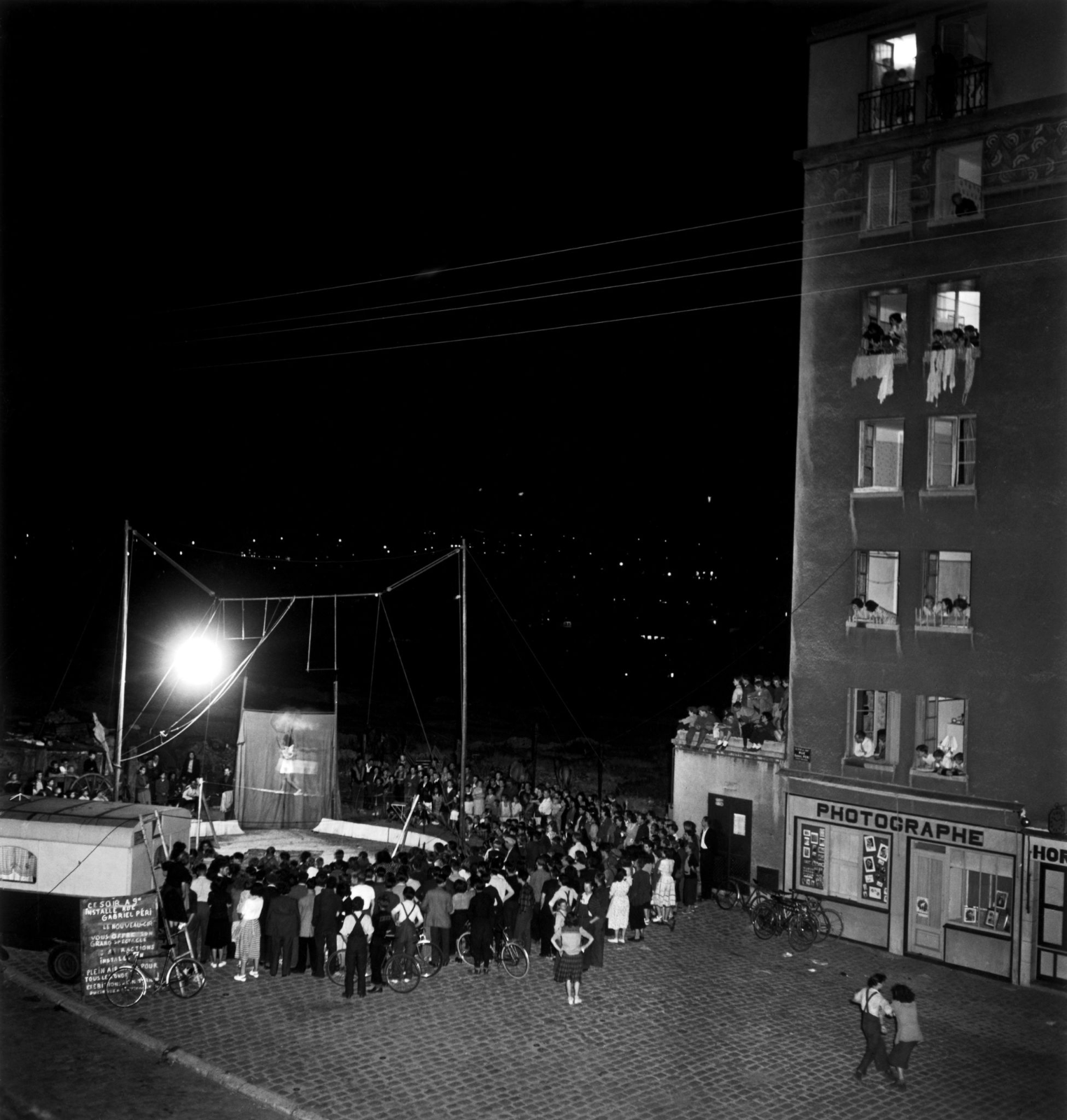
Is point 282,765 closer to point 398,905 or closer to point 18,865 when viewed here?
point 18,865

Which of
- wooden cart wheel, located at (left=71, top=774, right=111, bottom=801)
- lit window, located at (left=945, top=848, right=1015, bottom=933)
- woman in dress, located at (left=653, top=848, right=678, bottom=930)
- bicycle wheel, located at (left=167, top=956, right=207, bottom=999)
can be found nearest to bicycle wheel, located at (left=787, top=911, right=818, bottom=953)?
woman in dress, located at (left=653, top=848, right=678, bottom=930)

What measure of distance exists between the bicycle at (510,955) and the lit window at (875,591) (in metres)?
9.80

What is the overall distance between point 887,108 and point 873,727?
42.5 feet

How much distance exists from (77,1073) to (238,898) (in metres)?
4.85

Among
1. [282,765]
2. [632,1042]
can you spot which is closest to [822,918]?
[632,1042]

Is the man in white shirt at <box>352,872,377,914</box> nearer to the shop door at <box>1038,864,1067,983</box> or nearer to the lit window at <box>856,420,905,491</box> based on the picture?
the shop door at <box>1038,864,1067,983</box>

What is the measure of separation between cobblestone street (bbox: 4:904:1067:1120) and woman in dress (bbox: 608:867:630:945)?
27.1 inches

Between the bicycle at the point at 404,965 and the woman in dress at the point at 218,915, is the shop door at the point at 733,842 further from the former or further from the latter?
the woman in dress at the point at 218,915

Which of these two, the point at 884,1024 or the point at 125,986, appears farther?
the point at 125,986

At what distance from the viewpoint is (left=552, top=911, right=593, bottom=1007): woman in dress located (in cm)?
1820

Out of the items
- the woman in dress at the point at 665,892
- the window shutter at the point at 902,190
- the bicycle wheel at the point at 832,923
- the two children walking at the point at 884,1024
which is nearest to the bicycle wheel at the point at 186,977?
the woman in dress at the point at 665,892

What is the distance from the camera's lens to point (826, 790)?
79.9 feet

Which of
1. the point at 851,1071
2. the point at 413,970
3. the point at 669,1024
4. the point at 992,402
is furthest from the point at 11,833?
the point at 992,402

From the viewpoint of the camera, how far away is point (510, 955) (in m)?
20.2
